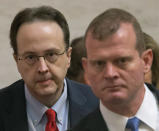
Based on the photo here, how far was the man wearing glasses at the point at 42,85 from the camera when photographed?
278 centimetres

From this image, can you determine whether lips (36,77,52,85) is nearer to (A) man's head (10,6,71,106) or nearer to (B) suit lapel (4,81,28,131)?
(A) man's head (10,6,71,106)

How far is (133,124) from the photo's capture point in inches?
81.6

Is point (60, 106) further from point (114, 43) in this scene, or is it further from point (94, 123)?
point (114, 43)

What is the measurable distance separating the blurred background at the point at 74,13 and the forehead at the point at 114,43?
2655mm

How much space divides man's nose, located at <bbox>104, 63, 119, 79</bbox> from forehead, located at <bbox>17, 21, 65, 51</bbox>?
2.74ft

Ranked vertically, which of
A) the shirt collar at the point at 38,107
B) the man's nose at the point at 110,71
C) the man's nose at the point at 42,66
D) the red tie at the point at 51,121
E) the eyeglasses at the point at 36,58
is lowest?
the red tie at the point at 51,121

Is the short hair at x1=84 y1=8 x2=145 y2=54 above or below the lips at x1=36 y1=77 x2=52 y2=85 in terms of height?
above

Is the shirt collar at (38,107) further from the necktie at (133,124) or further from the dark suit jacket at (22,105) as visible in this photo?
the necktie at (133,124)

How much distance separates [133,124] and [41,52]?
0.89 meters

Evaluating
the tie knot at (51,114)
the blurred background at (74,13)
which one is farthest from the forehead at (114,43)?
the blurred background at (74,13)

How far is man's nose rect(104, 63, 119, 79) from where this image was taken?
199cm

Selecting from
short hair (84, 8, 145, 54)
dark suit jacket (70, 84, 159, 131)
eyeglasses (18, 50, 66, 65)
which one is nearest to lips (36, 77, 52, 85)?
eyeglasses (18, 50, 66, 65)

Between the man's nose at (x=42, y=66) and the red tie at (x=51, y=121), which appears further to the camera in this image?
the red tie at (x=51, y=121)

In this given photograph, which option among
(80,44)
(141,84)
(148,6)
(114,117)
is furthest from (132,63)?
(148,6)
